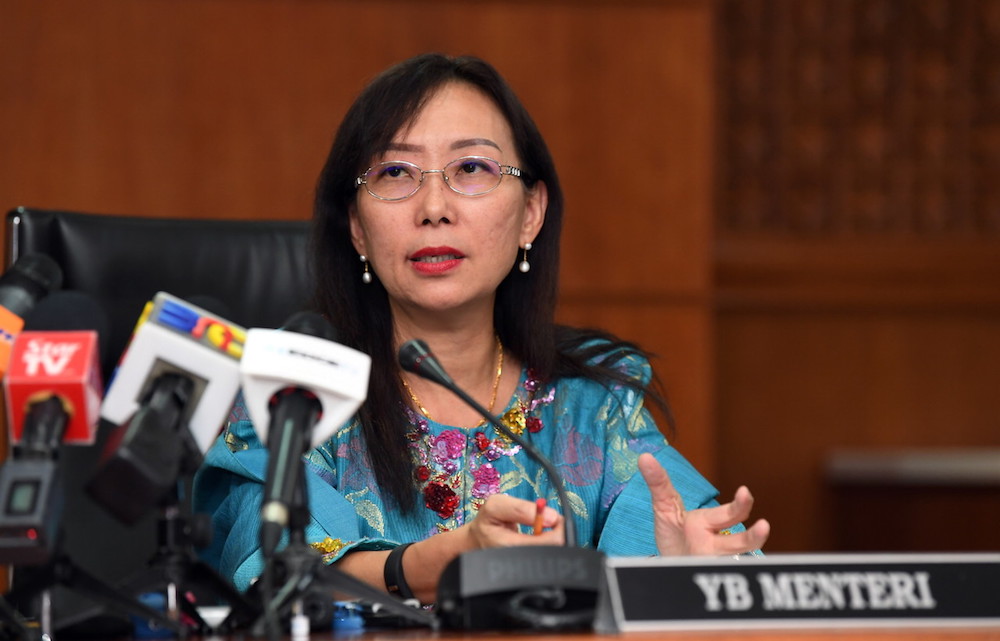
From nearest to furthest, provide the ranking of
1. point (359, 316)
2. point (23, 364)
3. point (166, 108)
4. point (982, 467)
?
point (23, 364) < point (359, 316) < point (166, 108) < point (982, 467)

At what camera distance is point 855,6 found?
14.5ft

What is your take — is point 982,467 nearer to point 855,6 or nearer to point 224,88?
point 855,6

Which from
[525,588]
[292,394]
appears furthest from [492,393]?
[292,394]

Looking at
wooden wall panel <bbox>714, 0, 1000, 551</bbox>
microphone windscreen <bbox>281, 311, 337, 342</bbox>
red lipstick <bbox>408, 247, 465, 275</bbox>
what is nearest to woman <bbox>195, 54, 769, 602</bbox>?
red lipstick <bbox>408, 247, 465, 275</bbox>

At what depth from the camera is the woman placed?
1.98 meters

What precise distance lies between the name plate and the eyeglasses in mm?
928

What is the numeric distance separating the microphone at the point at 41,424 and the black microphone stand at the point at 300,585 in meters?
0.18

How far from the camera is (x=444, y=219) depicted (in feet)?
6.63

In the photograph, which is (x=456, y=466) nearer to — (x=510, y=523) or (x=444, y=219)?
(x=444, y=219)

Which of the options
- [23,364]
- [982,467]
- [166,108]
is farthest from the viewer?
[982,467]

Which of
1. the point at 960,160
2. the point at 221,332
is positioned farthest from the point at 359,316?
the point at 960,160

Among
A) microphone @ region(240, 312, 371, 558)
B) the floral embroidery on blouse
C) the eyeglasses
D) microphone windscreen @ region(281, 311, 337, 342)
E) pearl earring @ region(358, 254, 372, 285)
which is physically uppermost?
the eyeglasses

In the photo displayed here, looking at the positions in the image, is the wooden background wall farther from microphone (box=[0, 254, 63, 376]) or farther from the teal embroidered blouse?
microphone (box=[0, 254, 63, 376])

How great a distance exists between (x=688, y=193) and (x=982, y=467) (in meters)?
1.26
